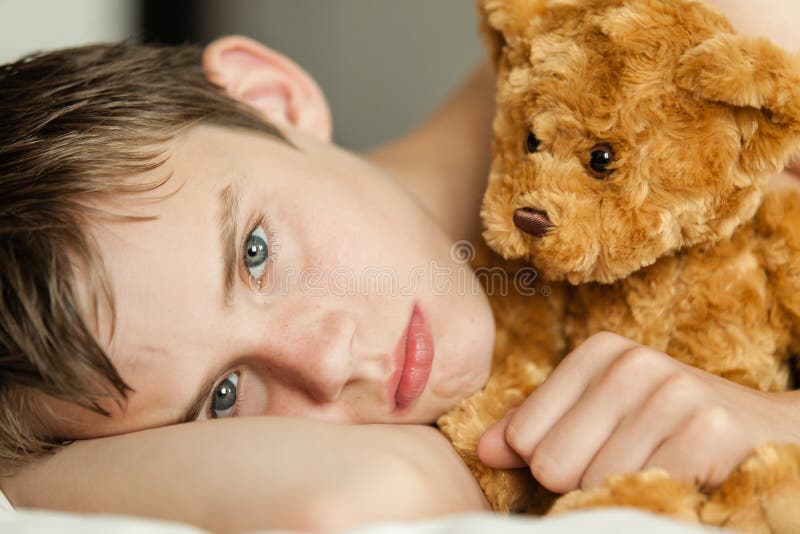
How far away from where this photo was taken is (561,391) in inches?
29.2

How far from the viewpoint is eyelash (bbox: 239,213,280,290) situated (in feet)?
2.57

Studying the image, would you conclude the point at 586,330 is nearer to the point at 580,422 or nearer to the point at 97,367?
the point at 580,422

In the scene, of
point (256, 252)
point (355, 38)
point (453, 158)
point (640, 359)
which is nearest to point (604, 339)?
point (640, 359)

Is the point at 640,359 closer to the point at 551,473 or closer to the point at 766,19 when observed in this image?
the point at 551,473

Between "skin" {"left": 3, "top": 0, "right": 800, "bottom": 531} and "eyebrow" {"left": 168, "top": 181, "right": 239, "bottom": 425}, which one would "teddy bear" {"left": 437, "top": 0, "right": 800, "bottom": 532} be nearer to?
"skin" {"left": 3, "top": 0, "right": 800, "bottom": 531}

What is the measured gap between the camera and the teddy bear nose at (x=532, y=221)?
28.3 inches

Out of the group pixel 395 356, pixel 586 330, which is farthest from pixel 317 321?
pixel 586 330

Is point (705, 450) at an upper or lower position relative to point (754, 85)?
lower

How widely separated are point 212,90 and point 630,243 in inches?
24.1

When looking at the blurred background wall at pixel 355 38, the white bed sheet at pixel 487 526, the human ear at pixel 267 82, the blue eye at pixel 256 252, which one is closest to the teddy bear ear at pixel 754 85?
the white bed sheet at pixel 487 526

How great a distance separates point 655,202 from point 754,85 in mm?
127

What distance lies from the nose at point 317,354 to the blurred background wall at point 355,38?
1.46 metres

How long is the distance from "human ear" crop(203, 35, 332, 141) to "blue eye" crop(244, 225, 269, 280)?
32 centimetres

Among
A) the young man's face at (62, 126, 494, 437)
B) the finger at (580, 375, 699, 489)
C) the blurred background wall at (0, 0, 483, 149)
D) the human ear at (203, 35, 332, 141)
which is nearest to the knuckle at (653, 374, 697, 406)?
the finger at (580, 375, 699, 489)
